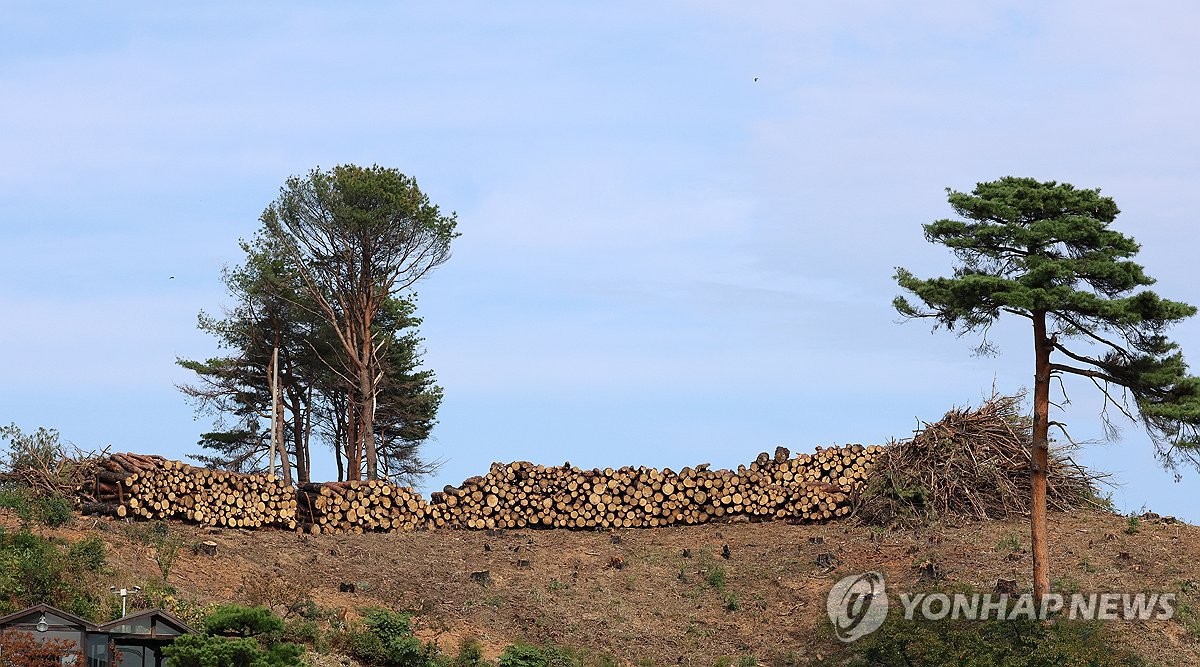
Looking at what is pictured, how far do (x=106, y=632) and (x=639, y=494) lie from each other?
1423cm

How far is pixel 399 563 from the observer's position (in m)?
28.1

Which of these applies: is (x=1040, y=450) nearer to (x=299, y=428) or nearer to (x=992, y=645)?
(x=992, y=645)

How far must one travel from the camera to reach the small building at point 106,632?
19.6 meters

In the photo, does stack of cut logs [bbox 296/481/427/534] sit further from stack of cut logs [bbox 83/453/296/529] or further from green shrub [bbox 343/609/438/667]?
green shrub [bbox 343/609/438/667]

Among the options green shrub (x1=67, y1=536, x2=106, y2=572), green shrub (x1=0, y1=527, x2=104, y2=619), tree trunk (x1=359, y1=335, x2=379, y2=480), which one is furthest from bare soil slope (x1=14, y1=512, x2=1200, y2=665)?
tree trunk (x1=359, y1=335, x2=379, y2=480)

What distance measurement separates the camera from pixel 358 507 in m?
31.1

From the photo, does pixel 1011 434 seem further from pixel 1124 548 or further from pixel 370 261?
pixel 370 261

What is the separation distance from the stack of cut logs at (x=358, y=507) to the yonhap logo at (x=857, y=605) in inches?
388

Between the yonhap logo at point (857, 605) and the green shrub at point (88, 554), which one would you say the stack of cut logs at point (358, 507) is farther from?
the yonhap logo at point (857, 605)

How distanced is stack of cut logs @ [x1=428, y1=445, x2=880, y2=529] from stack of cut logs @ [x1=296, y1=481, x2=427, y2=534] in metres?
0.53

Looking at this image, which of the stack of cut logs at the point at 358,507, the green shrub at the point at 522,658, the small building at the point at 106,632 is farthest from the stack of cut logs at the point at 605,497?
the small building at the point at 106,632

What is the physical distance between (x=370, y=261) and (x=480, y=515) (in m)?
9.44

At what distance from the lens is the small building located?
19609mm

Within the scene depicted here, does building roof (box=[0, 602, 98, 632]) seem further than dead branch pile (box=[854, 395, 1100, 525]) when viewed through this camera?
No
